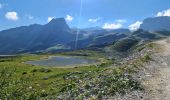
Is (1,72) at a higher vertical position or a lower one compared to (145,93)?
higher

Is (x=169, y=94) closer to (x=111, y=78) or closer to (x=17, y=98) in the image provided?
(x=111, y=78)

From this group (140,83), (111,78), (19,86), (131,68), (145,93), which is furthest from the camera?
(131,68)

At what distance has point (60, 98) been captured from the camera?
112 feet

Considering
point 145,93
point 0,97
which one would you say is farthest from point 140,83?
point 0,97

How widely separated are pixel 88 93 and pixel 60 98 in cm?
313

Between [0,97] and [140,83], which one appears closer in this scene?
[0,97]

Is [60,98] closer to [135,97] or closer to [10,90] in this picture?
[135,97]

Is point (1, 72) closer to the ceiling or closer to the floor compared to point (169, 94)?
closer to the ceiling

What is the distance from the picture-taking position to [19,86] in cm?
1758

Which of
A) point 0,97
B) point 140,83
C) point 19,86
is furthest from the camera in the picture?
point 140,83

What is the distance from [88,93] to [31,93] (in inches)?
631

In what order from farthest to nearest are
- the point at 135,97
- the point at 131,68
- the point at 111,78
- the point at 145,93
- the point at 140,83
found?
the point at 131,68, the point at 111,78, the point at 140,83, the point at 145,93, the point at 135,97

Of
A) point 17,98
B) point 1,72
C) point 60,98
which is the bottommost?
point 60,98

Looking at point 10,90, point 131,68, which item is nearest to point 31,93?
point 10,90
